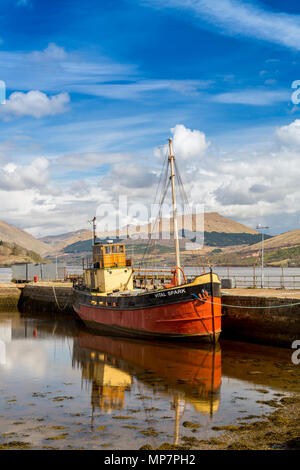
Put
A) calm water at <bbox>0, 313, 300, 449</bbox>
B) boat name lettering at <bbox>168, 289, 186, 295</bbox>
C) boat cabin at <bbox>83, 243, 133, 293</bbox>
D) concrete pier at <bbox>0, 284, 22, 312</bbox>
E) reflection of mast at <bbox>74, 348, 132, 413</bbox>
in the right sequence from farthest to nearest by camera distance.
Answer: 1. concrete pier at <bbox>0, 284, 22, 312</bbox>
2. boat cabin at <bbox>83, 243, 133, 293</bbox>
3. boat name lettering at <bbox>168, 289, 186, 295</bbox>
4. reflection of mast at <bbox>74, 348, 132, 413</bbox>
5. calm water at <bbox>0, 313, 300, 449</bbox>

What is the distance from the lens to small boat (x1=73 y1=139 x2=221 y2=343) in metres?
26.5

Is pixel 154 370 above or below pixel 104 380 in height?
above

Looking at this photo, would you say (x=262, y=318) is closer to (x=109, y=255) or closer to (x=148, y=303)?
(x=148, y=303)

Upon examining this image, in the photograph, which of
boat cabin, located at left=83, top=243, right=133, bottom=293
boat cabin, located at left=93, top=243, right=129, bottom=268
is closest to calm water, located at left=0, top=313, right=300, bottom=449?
boat cabin, located at left=83, top=243, right=133, bottom=293

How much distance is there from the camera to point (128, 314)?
30406mm

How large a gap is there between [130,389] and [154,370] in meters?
3.23

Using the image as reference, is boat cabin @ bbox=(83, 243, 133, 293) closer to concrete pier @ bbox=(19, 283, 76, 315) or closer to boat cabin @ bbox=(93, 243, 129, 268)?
boat cabin @ bbox=(93, 243, 129, 268)

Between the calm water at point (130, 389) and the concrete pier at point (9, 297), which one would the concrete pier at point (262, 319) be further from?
the concrete pier at point (9, 297)

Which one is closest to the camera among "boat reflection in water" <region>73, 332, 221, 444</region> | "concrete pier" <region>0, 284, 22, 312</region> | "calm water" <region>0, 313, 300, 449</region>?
"calm water" <region>0, 313, 300, 449</region>

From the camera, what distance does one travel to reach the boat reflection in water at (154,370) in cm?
1706

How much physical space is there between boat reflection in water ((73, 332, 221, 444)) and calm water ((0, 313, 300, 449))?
1.7 inches

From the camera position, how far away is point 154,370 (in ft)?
71.9

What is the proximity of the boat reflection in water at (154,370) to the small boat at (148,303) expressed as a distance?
970 mm

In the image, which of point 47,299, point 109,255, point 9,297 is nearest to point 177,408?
point 109,255
